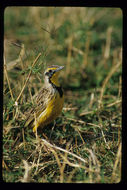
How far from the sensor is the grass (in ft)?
10.7

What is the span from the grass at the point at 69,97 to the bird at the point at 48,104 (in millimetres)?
112

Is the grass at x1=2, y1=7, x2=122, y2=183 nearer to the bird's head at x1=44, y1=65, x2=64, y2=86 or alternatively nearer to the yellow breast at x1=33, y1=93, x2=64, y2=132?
the bird's head at x1=44, y1=65, x2=64, y2=86

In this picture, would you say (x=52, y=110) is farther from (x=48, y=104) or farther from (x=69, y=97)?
(x=69, y=97)

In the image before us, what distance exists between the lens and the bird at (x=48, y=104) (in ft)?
12.6

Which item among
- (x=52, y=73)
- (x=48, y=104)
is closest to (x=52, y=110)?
(x=48, y=104)

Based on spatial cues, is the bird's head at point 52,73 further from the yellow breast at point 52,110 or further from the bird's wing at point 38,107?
the yellow breast at point 52,110

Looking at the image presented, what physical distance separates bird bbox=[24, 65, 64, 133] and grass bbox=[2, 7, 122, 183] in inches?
4.4

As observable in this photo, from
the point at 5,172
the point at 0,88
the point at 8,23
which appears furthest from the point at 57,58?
the point at 5,172

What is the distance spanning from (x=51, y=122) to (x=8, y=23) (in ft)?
11.4

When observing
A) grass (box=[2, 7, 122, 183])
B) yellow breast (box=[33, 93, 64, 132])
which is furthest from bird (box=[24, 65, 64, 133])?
grass (box=[2, 7, 122, 183])

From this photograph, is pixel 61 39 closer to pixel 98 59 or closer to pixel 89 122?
pixel 98 59

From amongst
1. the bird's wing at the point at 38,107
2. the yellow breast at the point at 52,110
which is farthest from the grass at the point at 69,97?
the yellow breast at the point at 52,110

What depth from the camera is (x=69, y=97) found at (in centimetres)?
521

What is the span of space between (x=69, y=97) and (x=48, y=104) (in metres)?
1.37
